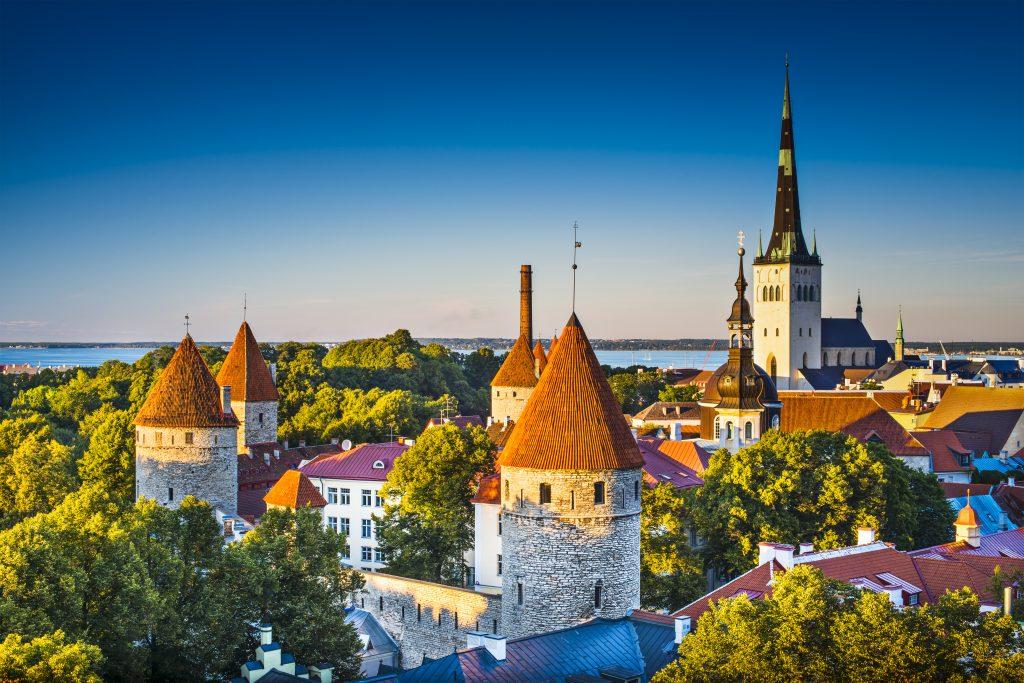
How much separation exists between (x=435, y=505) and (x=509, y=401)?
19.2 meters

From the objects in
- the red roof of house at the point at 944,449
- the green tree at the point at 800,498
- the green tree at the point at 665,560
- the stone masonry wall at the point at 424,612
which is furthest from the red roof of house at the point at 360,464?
the red roof of house at the point at 944,449

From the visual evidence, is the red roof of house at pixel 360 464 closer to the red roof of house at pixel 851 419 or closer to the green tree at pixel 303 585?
the green tree at pixel 303 585

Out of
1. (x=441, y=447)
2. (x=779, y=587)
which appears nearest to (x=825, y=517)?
(x=441, y=447)

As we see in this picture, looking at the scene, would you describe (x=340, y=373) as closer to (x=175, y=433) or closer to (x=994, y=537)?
(x=175, y=433)

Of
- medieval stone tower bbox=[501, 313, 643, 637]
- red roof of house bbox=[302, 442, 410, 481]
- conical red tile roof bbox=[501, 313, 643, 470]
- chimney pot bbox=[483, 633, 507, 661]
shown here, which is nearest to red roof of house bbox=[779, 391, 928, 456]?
red roof of house bbox=[302, 442, 410, 481]

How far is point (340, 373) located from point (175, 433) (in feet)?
179

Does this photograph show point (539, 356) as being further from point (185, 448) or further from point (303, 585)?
point (303, 585)

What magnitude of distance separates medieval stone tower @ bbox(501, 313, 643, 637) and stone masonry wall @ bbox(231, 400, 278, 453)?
32.3 metres

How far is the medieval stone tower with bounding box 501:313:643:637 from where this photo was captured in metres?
27.2

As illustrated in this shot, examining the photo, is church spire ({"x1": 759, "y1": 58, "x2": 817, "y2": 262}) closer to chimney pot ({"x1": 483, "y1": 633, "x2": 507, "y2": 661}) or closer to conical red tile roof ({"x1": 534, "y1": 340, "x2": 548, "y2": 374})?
conical red tile roof ({"x1": 534, "y1": 340, "x2": 548, "y2": 374})

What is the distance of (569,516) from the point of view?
89.7 feet

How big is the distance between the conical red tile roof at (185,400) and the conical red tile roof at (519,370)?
1909 cm

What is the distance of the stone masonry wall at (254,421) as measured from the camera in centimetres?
5822

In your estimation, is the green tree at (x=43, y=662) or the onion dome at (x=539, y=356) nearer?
the green tree at (x=43, y=662)
